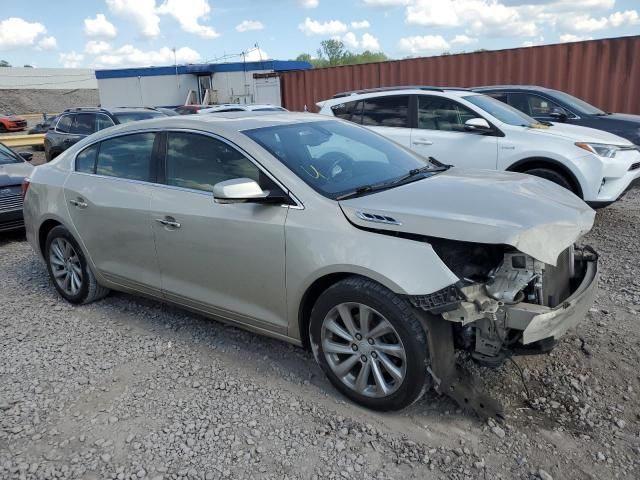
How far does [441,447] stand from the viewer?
279 centimetres

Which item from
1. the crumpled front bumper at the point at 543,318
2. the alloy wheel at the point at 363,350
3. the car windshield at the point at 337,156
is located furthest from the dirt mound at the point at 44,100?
the crumpled front bumper at the point at 543,318

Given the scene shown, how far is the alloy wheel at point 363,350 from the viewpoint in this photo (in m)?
2.92

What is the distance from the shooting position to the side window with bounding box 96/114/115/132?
10961 mm

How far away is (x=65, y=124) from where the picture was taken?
1199cm

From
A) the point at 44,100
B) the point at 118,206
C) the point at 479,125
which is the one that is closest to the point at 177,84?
the point at 479,125

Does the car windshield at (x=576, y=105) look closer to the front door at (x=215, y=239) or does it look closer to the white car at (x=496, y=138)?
the white car at (x=496, y=138)

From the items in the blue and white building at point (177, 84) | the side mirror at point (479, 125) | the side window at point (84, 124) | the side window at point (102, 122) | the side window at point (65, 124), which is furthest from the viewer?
the blue and white building at point (177, 84)

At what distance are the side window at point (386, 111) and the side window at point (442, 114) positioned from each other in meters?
0.24

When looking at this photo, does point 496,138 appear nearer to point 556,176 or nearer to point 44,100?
point 556,176

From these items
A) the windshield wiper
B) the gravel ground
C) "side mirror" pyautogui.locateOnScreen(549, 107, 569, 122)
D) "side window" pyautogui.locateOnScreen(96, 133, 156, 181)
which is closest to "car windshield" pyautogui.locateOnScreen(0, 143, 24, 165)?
"side window" pyautogui.locateOnScreen(96, 133, 156, 181)

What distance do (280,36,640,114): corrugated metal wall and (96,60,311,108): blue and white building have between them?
10892 millimetres

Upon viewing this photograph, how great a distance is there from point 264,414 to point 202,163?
5.58 ft

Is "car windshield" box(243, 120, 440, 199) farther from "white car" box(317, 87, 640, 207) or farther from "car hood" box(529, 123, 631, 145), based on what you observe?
"car hood" box(529, 123, 631, 145)

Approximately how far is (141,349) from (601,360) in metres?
3.18
